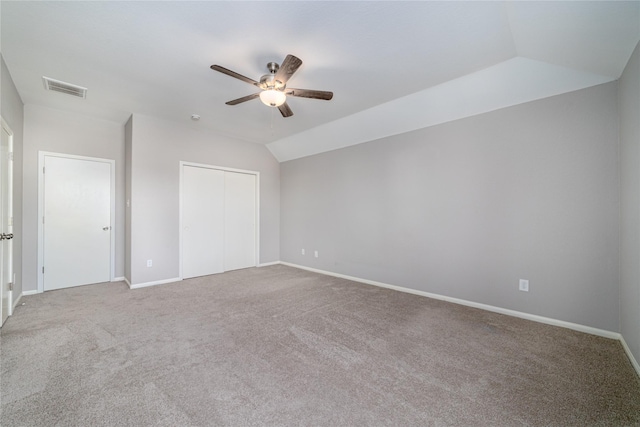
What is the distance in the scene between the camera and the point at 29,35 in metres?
2.21

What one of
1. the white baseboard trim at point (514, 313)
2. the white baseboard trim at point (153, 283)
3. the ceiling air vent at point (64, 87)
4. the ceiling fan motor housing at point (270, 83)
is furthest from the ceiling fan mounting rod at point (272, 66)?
the white baseboard trim at point (153, 283)

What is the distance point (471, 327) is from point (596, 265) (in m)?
1.34

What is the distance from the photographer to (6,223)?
9.18 ft

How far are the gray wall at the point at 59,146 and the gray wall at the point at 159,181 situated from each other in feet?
2.06

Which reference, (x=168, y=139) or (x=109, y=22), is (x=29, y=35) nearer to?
(x=109, y=22)

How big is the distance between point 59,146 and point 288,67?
4082mm

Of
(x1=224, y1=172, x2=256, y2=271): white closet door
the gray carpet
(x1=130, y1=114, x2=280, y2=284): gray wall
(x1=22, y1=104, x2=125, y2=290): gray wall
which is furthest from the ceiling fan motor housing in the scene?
(x1=22, y1=104, x2=125, y2=290): gray wall

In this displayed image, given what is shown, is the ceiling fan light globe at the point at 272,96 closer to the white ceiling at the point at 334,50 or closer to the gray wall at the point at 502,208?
the white ceiling at the point at 334,50

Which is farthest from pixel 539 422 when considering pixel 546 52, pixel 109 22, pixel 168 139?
pixel 168 139

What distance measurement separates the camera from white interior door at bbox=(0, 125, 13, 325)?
267cm

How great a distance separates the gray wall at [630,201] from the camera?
2.00 meters

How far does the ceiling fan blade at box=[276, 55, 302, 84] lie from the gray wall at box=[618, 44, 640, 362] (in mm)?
2585

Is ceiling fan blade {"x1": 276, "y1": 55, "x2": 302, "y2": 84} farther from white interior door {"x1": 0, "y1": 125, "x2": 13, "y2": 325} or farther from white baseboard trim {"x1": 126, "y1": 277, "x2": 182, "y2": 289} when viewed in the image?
white baseboard trim {"x1": 126, "y1": 277, "x2": 182, "y2": 289}

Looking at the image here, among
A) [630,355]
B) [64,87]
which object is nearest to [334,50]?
[64,87]
